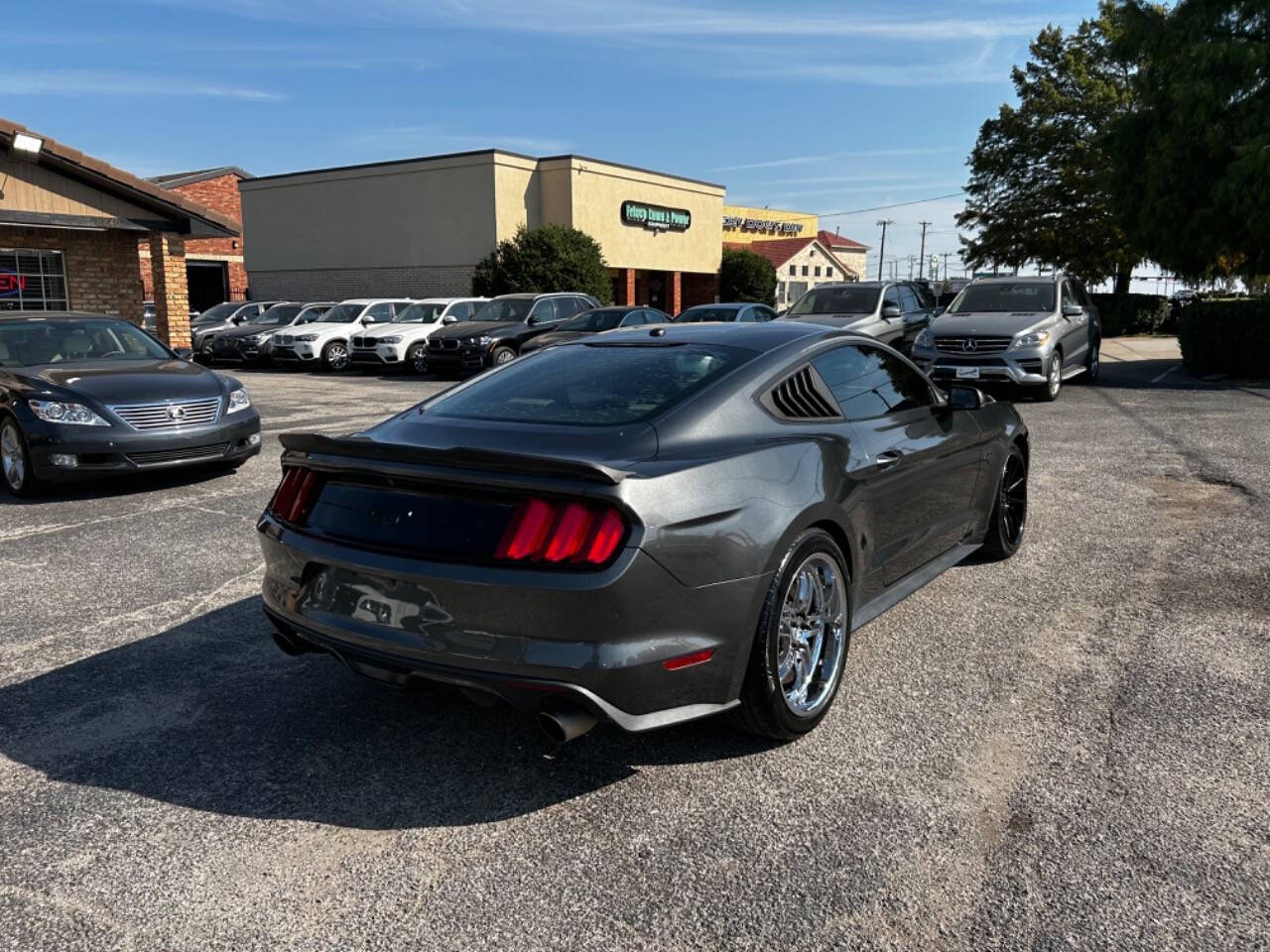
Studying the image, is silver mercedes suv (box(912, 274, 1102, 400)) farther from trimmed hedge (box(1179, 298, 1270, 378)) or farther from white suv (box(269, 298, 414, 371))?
white suv (box(269, 298, 414, 371))

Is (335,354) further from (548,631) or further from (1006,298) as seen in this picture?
(548,631)

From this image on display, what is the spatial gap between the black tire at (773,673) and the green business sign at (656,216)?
118 ft

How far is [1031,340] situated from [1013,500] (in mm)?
9012

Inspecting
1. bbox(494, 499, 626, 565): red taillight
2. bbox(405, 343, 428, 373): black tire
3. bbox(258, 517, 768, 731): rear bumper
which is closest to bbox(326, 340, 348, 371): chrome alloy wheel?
bbox(405, 343, 428, 373): black tire

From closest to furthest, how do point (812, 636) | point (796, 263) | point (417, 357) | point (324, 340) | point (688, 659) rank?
point (688, 659) → point (812, 636) → point (417, 357) → point (324, 340) → point (796, 263)

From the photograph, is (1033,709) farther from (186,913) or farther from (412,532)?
(186,913)

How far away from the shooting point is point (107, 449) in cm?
806

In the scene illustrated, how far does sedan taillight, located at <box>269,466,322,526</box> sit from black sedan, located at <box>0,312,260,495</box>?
5056 mm

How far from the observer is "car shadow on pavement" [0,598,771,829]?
3.32 meters

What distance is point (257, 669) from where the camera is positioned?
14.6 ft

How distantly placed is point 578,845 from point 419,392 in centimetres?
1527

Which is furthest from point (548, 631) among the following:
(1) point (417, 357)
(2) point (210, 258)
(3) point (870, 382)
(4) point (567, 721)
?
(2) point (210, 258)

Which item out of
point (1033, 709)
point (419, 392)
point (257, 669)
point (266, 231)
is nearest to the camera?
point (1033, 709)

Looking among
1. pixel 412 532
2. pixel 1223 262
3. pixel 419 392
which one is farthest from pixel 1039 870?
pixel 1223 262
